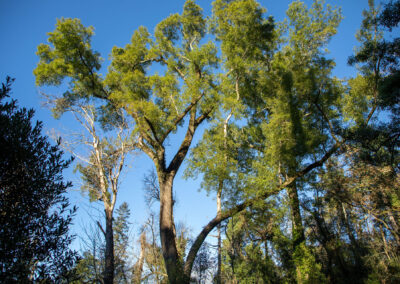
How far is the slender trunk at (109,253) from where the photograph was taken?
736 centimetres

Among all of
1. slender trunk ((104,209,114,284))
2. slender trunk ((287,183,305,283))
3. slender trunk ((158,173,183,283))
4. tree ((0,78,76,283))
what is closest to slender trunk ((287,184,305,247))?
slender trunk ((287,183,305,283))

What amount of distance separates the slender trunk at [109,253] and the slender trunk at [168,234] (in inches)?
77.3

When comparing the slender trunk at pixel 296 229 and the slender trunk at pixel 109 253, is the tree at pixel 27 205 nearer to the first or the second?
the slender trunk at pixel 109 253

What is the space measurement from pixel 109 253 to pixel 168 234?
239 centimetres

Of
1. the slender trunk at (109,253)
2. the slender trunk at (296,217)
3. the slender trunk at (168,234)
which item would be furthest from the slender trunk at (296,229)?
the slender trunk at (109,253)

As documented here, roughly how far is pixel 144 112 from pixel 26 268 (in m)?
6.38

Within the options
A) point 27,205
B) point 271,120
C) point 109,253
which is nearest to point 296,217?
point 271,120

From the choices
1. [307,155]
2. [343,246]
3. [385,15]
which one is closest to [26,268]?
[385,15]

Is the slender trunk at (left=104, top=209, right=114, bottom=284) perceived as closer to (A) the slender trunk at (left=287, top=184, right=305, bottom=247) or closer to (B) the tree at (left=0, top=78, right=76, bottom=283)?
(B) the tree at (left=0, top=78, right=76, bottom=283)

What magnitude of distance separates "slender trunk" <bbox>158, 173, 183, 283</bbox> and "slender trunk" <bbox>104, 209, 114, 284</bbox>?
1.96m

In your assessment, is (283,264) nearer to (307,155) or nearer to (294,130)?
(307,155)

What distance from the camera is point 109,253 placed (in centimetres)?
801

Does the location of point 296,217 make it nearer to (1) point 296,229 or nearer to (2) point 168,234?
(1) point 296,229

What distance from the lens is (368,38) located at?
7285 mm
